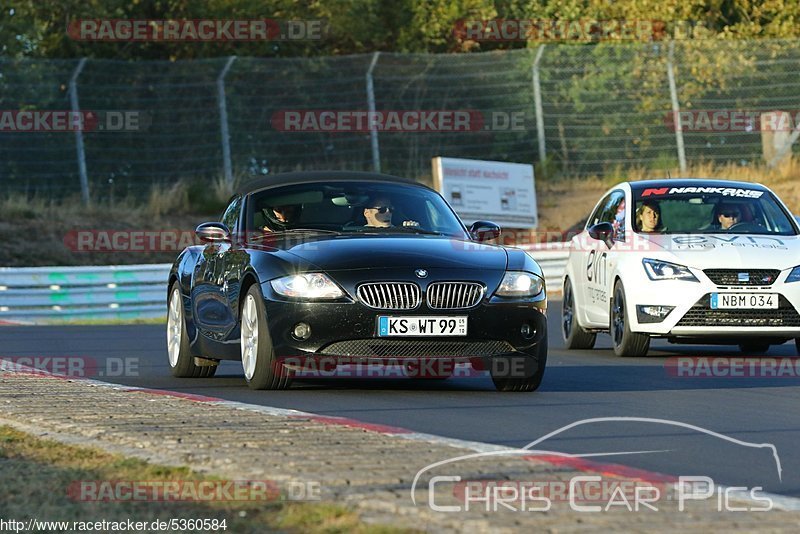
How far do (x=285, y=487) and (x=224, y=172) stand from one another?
1063 inches

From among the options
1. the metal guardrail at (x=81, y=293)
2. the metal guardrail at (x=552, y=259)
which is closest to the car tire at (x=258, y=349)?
the metal guardrail at (x=81, y=293)

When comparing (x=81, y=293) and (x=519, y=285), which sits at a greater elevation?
(x=519, y=285)

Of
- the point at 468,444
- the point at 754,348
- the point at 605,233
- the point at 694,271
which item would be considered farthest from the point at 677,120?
the point at 468,444

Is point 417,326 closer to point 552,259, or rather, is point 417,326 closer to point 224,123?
point 552,259

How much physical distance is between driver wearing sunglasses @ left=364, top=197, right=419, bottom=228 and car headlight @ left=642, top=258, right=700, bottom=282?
130 inches

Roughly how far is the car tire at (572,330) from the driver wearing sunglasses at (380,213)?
495 cm

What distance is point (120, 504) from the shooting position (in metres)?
6.37

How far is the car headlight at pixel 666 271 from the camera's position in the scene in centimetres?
1459

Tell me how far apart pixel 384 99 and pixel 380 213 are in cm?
2097

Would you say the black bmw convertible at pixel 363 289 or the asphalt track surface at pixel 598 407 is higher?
the black bmw convertible at pixel 363 289

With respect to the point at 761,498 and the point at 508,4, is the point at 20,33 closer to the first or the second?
the point at 508,4
